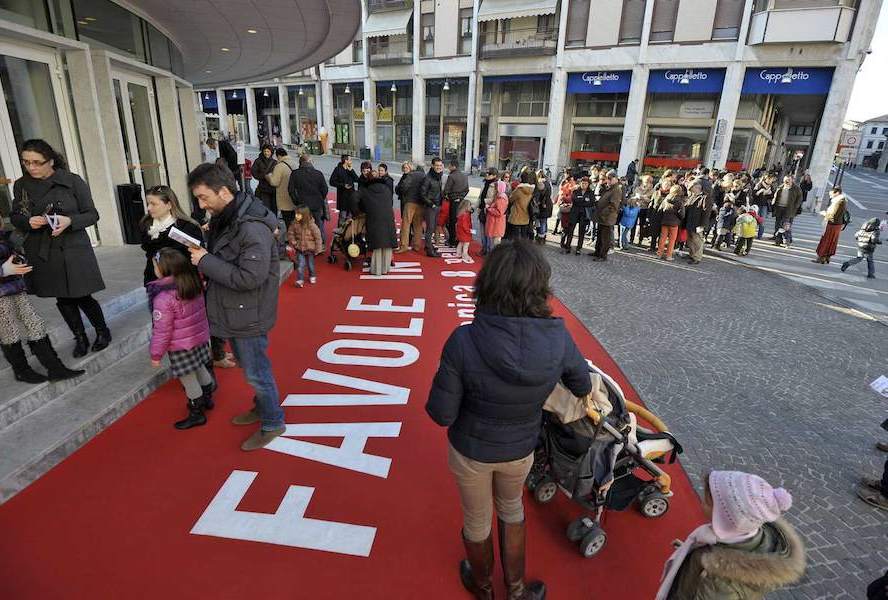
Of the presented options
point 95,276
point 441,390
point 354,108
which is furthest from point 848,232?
point 354,108

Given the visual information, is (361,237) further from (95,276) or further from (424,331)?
(95,276)

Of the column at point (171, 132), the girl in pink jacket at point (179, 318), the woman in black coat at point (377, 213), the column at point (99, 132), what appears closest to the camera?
the girl in pink jacket at point (179, 318)

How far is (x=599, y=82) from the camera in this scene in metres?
22.5

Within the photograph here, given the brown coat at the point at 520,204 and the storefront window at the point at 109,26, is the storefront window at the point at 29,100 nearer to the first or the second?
the storefront window at the point at 109,26

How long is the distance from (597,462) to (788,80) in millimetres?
22252

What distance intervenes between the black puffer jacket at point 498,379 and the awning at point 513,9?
25370mm

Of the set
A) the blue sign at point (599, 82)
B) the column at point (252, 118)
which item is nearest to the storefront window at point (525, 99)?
the blue sign at point (599, 82)

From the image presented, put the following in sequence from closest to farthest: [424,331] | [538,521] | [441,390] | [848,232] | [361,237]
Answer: [441,390], [538,521], [424,331], [361,237], [848,232]

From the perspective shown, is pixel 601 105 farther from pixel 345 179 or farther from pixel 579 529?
pixel 579 529

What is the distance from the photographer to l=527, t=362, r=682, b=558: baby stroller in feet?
9.00

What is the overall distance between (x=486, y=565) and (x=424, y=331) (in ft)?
11.9

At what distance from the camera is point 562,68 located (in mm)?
23062

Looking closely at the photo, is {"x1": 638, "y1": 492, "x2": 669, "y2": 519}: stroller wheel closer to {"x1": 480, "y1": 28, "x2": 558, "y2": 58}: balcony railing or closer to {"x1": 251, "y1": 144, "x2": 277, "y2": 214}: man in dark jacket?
{"x1": 251, "y1": 144, "x2": 277, "y2": 214}: man in dark jacket

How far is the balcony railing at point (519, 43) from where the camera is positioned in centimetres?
2347
